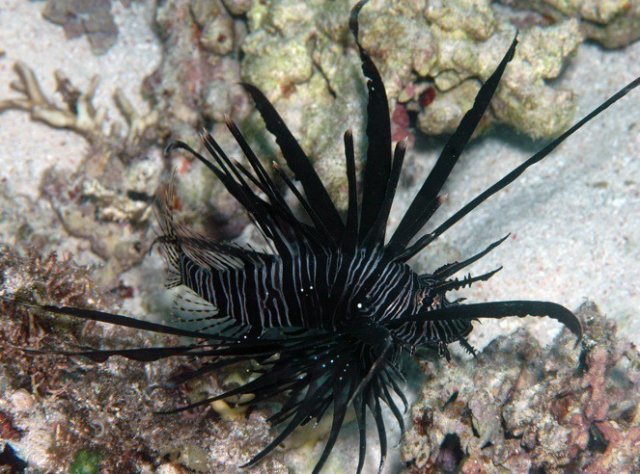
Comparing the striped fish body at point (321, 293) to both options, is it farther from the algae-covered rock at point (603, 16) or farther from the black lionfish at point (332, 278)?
the algae-covered rock at point (603, 16)

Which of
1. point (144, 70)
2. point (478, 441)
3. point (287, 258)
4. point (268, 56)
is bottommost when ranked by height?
point (478, 441)

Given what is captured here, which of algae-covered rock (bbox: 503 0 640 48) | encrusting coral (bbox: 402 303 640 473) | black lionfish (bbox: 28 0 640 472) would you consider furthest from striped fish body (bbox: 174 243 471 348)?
algae-covered rock (bbox: 503 0 640 48)

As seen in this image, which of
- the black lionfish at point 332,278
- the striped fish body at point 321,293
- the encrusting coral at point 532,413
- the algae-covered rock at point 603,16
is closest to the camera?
the black lionfish at point 332,278

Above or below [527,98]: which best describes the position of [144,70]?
above

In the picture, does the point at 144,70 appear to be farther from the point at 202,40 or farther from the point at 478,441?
the point at 478,441

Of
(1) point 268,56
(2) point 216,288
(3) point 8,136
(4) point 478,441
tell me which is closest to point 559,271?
(4) point 478,441

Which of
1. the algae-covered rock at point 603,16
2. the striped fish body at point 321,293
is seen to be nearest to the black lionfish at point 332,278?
the striped fish body at point 321,293
